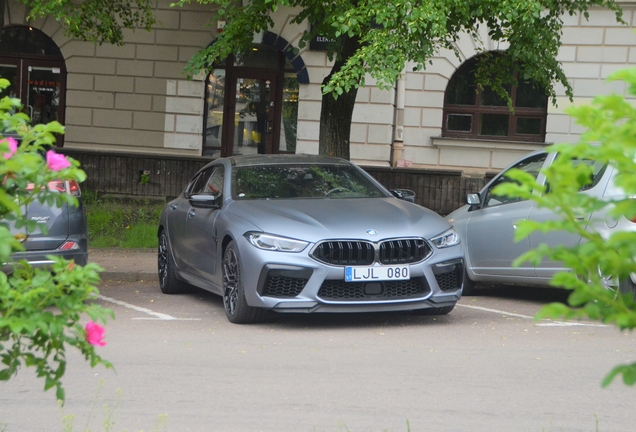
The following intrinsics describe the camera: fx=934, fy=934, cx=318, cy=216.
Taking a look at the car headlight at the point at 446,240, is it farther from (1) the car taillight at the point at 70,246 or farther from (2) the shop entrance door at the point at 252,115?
(2) the shop entrance door at the point at 252,115

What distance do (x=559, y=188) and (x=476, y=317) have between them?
6.65m

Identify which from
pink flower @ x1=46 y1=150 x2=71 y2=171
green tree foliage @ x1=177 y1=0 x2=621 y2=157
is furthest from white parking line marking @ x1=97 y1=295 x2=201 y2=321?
pink flower @ x1=46 y1=150 x2=71 y2=171

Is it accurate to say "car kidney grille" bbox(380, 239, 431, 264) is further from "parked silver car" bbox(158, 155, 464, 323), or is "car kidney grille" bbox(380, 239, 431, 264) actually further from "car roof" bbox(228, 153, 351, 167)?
"car roof" bbox(228, 153, 351, 167)

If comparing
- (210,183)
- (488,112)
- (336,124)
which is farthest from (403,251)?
(488,112)

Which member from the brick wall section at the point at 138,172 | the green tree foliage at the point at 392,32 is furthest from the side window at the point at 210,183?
the brick wall section at the point at 138,172

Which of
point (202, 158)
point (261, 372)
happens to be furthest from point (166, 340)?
point (202, 158)

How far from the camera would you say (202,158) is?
18.1 meters

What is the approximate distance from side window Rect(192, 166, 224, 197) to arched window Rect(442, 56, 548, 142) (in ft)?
36.3

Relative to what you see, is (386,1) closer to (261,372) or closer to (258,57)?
(261,372)

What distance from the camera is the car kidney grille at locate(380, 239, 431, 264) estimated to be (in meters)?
7.58

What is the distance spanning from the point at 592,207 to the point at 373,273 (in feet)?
17.5

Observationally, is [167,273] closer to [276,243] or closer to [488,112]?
[276,243]

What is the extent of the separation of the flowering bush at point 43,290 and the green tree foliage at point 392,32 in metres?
8.79

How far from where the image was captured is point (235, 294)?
315 inches
